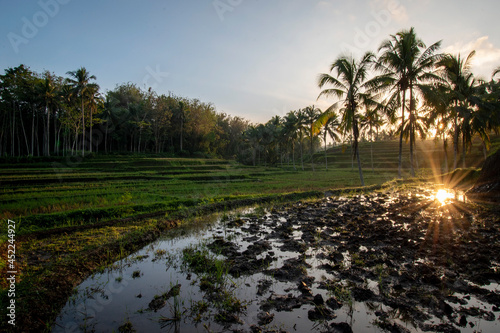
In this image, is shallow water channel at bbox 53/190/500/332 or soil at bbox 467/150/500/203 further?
soil at bbox 467/150/500/203

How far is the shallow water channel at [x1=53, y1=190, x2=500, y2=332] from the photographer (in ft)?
10.1

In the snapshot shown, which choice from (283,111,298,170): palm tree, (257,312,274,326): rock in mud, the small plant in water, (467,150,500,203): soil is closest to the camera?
(257,312,274,326): rock in mud

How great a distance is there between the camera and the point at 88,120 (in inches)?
1567

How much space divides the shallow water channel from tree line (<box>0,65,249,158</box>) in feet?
101

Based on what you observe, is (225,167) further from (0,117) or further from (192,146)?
(0,117)

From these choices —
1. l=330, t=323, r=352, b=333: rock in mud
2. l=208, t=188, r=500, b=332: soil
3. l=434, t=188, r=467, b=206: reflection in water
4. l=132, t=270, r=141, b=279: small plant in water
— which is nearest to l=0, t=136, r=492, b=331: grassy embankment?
l=132, t=270, r=141, b=279: small plant in water

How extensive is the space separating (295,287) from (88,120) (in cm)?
4567

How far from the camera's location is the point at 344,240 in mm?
6094

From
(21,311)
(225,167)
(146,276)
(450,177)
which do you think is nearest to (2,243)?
(21,311)

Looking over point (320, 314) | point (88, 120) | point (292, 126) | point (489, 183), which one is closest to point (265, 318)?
point (320, 314)

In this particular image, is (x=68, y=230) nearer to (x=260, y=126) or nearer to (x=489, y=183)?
(x=489, y=183)

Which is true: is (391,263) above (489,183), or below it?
below

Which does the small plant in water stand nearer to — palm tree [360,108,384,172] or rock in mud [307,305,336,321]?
rock in mud [307,305,336,321]

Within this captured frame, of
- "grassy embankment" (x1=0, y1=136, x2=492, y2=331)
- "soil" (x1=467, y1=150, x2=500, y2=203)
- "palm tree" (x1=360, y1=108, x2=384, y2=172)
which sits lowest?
"grassy embankment" (x1=0, y1=136, x2=492, y2=331)
